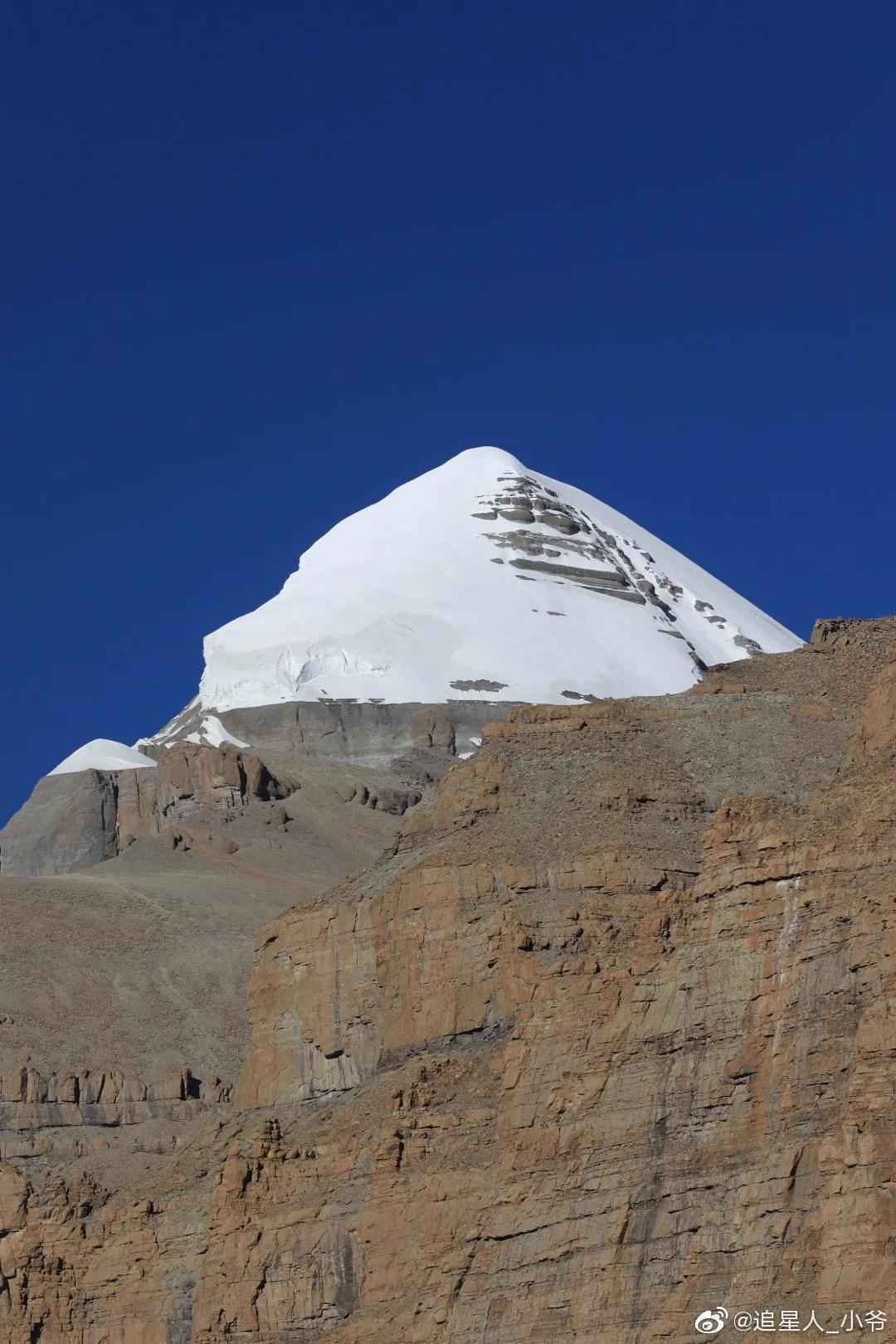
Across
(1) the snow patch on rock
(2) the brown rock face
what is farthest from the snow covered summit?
(2) the brown rock face

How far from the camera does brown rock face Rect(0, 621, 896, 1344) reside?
55812 millimetres

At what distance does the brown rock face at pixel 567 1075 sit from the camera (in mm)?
55812

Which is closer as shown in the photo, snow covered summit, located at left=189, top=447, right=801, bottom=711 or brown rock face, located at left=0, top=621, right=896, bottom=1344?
brown rock face, located at left=0, top=621, right=896, bottom=1344

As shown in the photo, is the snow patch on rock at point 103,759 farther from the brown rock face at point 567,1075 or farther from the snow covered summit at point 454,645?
the brown rock face at point 567,1075

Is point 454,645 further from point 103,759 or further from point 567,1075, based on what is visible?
point 567,1075

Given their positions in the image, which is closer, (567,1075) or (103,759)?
(567,1075)

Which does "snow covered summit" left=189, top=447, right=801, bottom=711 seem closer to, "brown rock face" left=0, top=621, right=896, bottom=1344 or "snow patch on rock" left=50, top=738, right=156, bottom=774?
"snow patch on rock" left=50, top=738, right=156, bottom=774

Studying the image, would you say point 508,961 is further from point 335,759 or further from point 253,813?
point 335,759

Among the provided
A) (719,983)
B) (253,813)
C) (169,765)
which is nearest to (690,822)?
(719,983)

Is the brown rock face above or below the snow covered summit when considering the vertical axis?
below

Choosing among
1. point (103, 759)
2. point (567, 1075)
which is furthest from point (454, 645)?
point (567, 1075)

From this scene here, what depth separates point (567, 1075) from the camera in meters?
62.8

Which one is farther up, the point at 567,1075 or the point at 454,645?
the point at 454,645

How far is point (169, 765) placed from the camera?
15375cm
